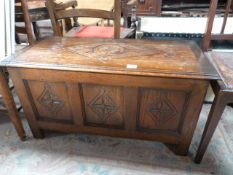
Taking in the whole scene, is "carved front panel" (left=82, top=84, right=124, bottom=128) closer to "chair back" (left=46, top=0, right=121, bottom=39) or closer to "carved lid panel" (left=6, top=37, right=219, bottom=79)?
"carved lid panel" (left=6, top=37, right=219, bottom=79)

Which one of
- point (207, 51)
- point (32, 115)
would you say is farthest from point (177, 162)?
point (32, 115)

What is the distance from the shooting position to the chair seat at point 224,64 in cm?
98

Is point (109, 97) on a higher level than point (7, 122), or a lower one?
higher

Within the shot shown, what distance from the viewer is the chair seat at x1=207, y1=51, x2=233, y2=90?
3.22 ft

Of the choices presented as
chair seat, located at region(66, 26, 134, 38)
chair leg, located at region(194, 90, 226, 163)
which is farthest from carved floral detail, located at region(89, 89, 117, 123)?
chair seat, located at region(66, 26, 134, 38)

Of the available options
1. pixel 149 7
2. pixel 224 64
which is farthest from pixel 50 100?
pixel 149 7

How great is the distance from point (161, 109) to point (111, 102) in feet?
0.92

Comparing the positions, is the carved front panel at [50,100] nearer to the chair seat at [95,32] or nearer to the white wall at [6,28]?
the white wall at [6,28]

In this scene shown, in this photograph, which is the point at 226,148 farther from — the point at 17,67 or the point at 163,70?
the point at 17,67

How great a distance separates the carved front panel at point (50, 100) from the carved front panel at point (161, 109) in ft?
1.46

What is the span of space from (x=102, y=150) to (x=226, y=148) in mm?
839

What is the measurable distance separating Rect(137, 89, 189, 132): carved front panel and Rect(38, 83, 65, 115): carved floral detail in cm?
49

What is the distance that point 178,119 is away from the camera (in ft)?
3.76

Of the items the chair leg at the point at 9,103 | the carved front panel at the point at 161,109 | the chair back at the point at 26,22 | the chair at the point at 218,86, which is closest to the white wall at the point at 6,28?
the chair back at the point at 26,22
